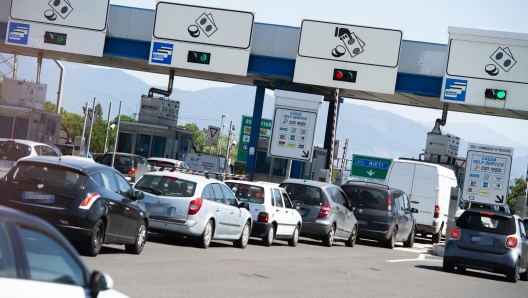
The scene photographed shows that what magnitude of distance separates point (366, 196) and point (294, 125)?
6.84 meters

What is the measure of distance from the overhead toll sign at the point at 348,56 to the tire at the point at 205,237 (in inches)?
677

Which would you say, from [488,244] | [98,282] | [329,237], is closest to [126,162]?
[329,237]

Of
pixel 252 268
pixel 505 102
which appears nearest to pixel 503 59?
pixel 505 102

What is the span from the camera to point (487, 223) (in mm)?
19406

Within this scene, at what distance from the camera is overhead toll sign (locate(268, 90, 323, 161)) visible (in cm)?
3234

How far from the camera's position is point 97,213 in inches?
512

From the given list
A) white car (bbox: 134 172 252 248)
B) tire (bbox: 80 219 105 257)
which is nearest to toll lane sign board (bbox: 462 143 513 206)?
white car (bbox: 134 172 252 248)

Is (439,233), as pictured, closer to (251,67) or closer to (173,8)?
(251,67)

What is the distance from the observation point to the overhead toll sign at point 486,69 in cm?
3300

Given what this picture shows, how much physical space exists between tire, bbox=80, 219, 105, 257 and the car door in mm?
709

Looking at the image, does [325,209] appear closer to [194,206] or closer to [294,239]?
[294,239]

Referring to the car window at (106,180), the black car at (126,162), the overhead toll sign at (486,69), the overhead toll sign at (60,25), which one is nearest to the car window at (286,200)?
the car window at (106,180)

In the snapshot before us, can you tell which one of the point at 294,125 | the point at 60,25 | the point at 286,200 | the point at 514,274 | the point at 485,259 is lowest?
the point at 514,274

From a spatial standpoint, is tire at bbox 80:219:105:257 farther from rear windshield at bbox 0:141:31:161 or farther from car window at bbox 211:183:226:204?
rear windshield at bbox 0:141:31:161
